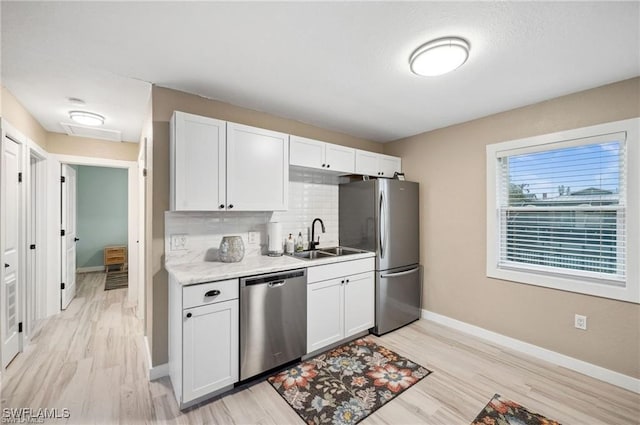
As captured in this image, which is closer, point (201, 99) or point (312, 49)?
point (312, 49)

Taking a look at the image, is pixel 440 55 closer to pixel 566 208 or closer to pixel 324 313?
pixel 566 208

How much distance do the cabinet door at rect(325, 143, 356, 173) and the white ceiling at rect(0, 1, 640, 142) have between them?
0.47 m

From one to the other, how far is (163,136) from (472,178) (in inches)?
129

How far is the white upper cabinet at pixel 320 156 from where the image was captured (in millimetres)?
2865

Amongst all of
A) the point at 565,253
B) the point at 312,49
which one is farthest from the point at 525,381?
the point at 312,49

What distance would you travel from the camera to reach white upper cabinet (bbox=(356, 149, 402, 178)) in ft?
11.3

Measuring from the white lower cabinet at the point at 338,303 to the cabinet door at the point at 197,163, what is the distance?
113 centimetres

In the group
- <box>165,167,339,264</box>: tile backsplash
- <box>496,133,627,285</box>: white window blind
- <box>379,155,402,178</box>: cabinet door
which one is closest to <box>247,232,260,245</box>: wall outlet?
<box>165,167,339,264</box>: tile backsplash

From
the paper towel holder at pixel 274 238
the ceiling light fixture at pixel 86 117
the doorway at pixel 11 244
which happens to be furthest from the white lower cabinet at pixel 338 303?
the ceiling light fixture at pixel 86 117

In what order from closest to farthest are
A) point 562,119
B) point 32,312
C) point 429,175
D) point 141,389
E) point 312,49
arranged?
point 312,49 < point 141,389 < point 562,119 < point 32,312 < point 429,175

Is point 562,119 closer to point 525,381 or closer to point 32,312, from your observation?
point 525,381

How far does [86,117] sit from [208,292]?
2619 millimetres

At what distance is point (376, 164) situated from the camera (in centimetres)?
363

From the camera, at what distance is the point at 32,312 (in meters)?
3.11
